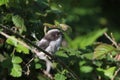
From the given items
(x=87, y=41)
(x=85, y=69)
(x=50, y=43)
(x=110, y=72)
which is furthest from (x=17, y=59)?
(x=87, y=41)

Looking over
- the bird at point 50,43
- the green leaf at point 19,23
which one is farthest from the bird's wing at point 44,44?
→ the green leaf at point 19,23

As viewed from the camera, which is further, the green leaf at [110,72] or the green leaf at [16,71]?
the green leaf at [110,72]

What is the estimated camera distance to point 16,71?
7.09 feet

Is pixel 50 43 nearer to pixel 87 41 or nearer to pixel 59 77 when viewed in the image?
pixel 59 77

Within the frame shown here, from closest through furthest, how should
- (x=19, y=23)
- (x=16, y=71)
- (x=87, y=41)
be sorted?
(x=16, y=71), (x=19, y=23), (x=87, y=41)

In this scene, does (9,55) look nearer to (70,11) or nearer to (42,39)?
(42,39)

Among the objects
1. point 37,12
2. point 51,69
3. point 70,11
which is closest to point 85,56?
A: point 51,69

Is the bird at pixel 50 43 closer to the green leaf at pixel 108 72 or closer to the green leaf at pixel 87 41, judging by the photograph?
the green leaf at pixel 108 72

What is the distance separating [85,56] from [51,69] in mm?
171

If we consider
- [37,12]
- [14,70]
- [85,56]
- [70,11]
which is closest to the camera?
[14,70]

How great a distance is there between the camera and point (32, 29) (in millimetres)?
2381

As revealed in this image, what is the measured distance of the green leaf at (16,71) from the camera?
2.15m

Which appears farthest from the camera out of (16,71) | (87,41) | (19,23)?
(87,41)

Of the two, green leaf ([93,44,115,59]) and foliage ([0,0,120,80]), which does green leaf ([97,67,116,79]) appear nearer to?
foliage ([0,0,120,80])
